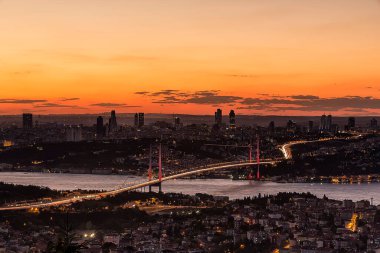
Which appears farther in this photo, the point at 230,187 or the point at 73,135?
the point at 73,135

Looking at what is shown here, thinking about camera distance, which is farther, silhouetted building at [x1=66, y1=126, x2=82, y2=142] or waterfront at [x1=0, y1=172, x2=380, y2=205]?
silhouetted building at [x1=66, y1=126, x2=82, y2=142]

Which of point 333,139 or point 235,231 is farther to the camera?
point 333,139

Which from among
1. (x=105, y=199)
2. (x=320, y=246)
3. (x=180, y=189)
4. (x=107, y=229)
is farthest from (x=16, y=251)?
(x=180, y=189)

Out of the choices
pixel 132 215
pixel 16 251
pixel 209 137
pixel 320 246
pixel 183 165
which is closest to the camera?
pixel 16 251

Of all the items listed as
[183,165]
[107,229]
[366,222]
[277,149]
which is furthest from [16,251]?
[277,149]

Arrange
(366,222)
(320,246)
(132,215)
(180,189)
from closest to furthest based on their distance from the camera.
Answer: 1. (320,246)
2. (366,222)
3. (132,215)
4. (180,189)

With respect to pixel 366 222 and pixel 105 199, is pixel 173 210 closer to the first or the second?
pixel 105 199

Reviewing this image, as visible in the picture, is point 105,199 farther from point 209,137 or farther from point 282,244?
point 209,137

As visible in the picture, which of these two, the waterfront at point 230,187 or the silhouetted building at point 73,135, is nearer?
the waterfront at point 230,187
